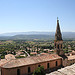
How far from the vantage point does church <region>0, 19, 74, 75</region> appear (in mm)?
20172

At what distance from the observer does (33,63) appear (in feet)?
73.2

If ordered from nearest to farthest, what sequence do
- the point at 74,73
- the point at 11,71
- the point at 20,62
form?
1. the point at 74,73
2. the point at 11,71
3. the point at 20,62

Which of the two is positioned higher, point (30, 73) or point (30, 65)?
point (30, 65)

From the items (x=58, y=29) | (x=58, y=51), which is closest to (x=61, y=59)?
(x=58, y=51)

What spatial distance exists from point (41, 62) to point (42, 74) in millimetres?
3601

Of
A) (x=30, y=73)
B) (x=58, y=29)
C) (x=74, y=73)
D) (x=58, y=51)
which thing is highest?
(x=58, y=29)

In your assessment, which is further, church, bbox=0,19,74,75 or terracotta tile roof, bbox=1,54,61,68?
terracotta tile roof, bbox=1,54,61,68

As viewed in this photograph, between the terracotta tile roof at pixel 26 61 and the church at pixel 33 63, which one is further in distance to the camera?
the terracotta tile roof at pixel 26 61

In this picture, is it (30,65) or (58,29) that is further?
(58,29)

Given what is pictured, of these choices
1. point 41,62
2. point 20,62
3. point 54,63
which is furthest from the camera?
point 54,63

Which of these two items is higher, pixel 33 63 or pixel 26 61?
pixel 26 61

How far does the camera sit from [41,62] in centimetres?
2356

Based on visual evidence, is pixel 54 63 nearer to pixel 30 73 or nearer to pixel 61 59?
pixel 61 59

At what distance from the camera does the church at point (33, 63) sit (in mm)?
20172
